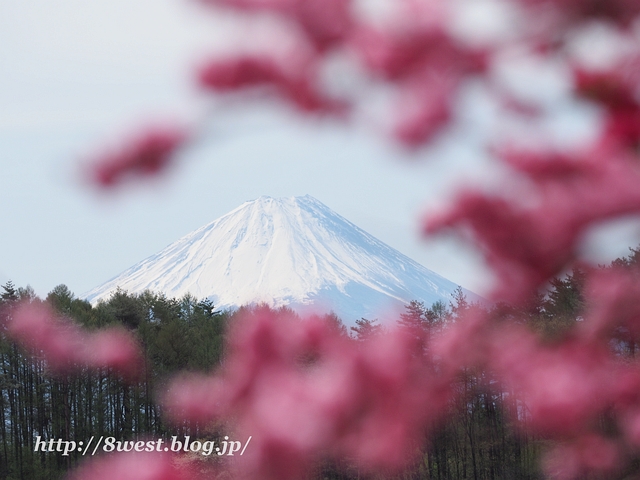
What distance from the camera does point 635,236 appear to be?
1.61m

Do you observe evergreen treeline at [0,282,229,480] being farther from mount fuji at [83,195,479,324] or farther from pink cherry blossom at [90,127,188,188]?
pink cherry blossom at [90,127,188,188]

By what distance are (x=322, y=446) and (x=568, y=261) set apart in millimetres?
672

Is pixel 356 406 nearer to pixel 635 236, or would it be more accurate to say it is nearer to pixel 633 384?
pixel 635 236

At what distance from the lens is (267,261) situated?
4670 inches

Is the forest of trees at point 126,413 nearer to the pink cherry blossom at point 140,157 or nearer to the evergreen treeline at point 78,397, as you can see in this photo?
the evergreen treeline at point 78,397

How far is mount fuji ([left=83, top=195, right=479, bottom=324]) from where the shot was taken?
A: 4822 cm

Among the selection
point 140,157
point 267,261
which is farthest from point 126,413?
point 267,261

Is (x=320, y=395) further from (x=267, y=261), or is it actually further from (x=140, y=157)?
(x=267, y=261)

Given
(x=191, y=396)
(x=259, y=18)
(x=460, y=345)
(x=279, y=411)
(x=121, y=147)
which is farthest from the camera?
(x=191, y=396)

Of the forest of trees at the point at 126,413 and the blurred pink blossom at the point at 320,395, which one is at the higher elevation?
the forest of trees at the point at 126,413

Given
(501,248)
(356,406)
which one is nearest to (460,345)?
(501,248)

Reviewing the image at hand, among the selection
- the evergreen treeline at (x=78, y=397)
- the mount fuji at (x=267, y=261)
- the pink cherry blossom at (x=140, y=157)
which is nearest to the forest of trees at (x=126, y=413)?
the evergreen treeline at (x=78, y=397)

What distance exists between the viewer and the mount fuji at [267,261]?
158 feet

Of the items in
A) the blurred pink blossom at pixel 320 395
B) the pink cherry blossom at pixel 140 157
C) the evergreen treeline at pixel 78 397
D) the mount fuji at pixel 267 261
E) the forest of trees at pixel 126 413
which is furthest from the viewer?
the mount fuji at pixel 267 261
